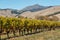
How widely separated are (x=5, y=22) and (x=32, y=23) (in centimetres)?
3510

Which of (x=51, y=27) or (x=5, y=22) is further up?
(x=5, y=22)

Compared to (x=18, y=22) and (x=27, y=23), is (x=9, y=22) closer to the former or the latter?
(x=18, y=22)

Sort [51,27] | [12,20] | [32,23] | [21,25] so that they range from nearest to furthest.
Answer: [12,20] < [21,25] < [32,23] < [51,27]

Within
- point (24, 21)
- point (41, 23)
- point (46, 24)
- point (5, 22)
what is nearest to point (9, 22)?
point (5, 22)

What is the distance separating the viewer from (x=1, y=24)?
86562mm

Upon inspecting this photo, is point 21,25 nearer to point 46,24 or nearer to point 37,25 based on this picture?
point 37,25

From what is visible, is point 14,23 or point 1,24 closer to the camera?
point 1,24

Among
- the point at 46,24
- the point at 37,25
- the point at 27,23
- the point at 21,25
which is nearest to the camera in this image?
the point at 21,25

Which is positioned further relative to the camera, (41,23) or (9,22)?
(41,23)

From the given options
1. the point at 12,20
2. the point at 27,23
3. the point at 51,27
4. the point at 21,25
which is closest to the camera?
the point at 12,20

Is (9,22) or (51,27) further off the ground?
(9,22)

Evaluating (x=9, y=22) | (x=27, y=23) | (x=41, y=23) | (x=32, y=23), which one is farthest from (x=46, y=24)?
(x=9, y=22)

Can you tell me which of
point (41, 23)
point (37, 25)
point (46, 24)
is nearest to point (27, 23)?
point (37, 25)

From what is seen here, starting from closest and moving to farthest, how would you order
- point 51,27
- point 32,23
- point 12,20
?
point 12,20, point 32,23, point 51,27
